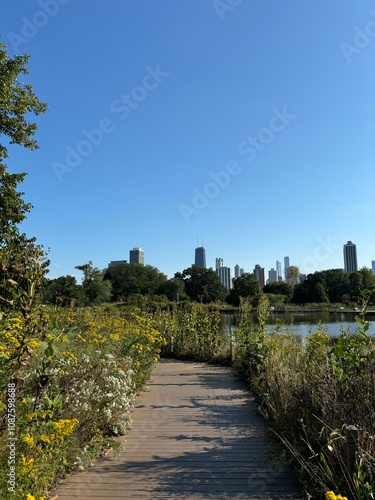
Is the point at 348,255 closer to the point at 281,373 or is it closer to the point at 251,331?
the point at 251,331

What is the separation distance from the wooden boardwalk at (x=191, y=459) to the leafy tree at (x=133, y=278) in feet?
216

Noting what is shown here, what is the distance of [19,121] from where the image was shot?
12.2 meters

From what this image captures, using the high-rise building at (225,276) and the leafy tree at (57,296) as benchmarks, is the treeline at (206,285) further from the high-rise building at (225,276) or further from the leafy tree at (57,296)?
the leafy tree at (57,296)

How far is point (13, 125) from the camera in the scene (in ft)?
39.4

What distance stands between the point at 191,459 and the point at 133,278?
72.9 m

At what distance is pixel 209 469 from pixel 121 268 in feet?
257

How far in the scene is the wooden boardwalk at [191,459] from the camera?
2.83 meters

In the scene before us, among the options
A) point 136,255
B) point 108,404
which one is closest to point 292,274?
point 136,255

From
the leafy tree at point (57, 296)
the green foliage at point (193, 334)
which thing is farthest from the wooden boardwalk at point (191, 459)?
the green foliage at point (193, 334)

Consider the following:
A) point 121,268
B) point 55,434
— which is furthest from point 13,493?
point 121,268

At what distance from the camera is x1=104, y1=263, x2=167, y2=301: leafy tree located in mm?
71875

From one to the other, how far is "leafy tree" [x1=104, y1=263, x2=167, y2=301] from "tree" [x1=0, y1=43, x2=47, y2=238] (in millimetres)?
58922

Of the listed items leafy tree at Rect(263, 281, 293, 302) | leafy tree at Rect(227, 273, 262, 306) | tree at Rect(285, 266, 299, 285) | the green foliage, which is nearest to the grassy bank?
the green foliage

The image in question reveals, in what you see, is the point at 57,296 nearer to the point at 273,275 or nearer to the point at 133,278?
the point at 133,278
